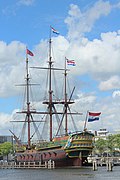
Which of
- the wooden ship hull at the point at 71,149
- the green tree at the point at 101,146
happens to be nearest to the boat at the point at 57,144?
the wooden ship hull at the point at 71,149

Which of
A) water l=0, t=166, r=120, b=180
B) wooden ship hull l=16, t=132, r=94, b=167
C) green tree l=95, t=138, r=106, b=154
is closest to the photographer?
water l=0, t=166, r=120, b=180

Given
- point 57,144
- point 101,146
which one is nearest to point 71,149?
point 57,144

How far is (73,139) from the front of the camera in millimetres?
103125

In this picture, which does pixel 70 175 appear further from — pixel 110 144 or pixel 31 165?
pixel 110 144

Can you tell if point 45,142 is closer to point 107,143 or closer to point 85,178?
point 85,178

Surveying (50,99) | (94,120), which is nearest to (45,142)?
(50,99)

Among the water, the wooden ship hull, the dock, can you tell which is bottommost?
the water

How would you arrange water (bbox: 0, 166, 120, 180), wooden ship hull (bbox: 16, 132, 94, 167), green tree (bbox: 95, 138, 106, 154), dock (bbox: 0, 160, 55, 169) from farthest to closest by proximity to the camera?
1. green tree (bbox: 95, 138, 106, 154)
2. dock (bbox: 0, 160, 55, 169)
3. wooden ship hull (bbox: 16, 132, 94, 167)
4. water (bbox: 0, 166, 120, 180)

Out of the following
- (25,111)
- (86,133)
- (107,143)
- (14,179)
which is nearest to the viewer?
(14,179)

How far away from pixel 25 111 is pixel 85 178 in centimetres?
7110

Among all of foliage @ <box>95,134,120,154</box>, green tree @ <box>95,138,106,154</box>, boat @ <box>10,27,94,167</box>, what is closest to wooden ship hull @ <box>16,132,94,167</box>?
boat @ <box>10,27,94,167</box>

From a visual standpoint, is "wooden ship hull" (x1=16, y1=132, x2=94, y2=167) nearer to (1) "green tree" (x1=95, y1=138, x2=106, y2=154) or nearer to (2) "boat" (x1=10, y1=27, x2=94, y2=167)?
(2) "boat" (x1=10, y1=27, x2=94, y2=167)

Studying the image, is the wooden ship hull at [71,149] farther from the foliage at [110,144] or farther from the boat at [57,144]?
the foliage at [110,144]

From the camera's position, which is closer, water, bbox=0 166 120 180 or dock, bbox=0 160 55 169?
water, bbox=0 166 120 180
